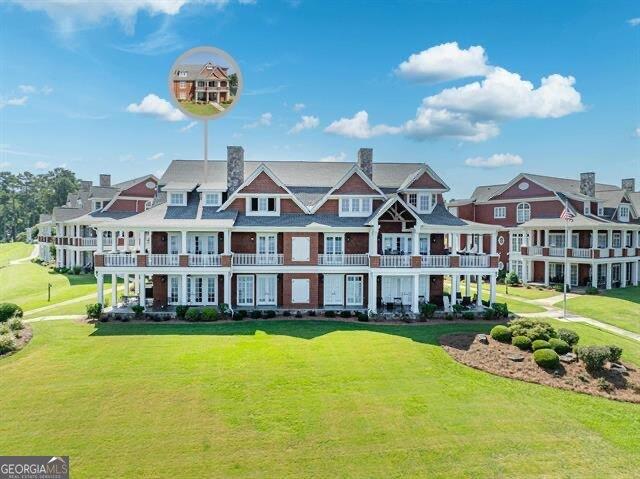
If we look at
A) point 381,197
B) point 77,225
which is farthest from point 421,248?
point 77,225

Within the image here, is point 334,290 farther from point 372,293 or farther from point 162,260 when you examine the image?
point 162,260

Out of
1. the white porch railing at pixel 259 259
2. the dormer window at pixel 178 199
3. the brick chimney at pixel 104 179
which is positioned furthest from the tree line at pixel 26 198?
the white porch railing at pixel 259 259

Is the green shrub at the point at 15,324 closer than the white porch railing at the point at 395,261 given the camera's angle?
Yes

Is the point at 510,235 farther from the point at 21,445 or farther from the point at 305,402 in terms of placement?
the point at 21,445

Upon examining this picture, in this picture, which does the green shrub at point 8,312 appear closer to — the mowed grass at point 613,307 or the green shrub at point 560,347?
the green shrub at point 560,347

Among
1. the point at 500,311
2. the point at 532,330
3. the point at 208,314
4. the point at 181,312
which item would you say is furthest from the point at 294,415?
the point at 500,311
